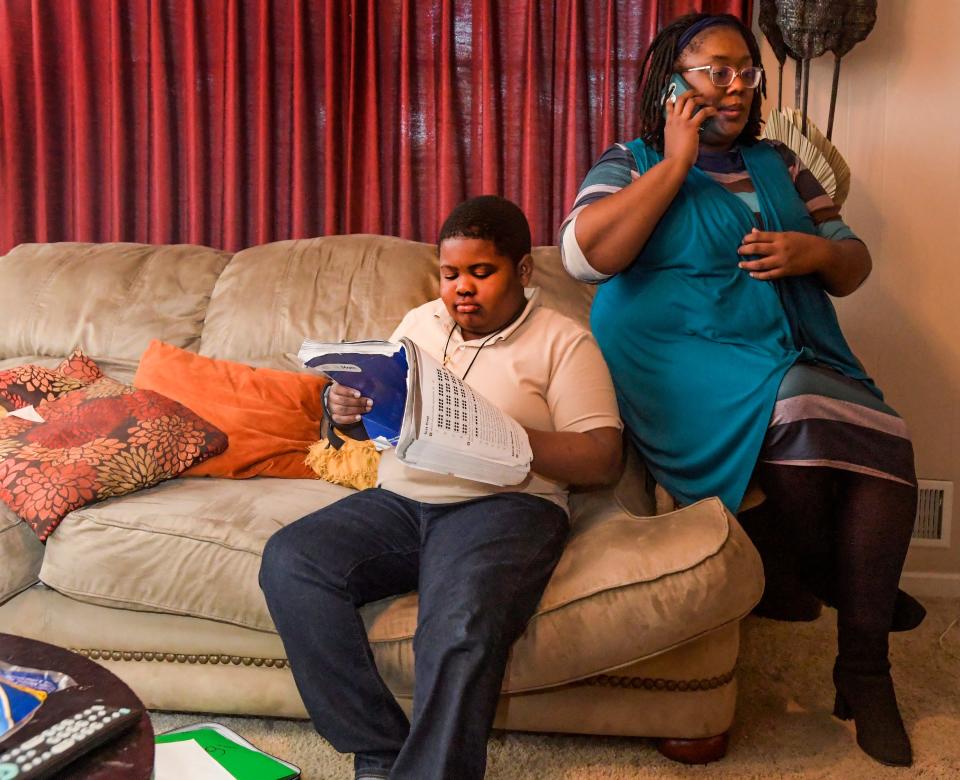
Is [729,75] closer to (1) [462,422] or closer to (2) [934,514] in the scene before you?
(1) [462,422]

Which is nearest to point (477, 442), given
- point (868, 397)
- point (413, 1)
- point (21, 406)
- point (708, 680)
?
point (708, 680)

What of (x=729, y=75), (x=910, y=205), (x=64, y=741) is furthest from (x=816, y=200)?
(x=64, y=741)

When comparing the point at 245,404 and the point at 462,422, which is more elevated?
the point at 462,422

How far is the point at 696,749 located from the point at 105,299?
168cm

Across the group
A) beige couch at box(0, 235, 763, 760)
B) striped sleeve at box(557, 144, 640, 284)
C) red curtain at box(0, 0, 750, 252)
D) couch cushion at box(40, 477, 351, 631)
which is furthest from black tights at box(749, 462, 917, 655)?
red curtain at box(0, 0, 750, 252)

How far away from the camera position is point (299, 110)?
2467 millimetres

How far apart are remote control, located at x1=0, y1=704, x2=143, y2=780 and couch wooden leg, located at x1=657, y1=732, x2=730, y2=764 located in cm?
91

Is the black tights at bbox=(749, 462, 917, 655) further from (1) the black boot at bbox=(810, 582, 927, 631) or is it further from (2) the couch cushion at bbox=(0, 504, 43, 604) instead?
(2) the couch cushion at bbox=(0, 504, 43, 604)

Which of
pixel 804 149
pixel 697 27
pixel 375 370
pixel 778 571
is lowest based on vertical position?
pixel 778 571

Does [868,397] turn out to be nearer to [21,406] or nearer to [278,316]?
[278,316]

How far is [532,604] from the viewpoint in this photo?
48.6 inches

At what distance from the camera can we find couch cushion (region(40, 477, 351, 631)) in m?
1.38

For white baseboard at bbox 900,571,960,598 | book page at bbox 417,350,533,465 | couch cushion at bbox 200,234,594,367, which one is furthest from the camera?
white baseboard at bbox 900,571,960,598

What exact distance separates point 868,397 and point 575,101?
1.29 meters
